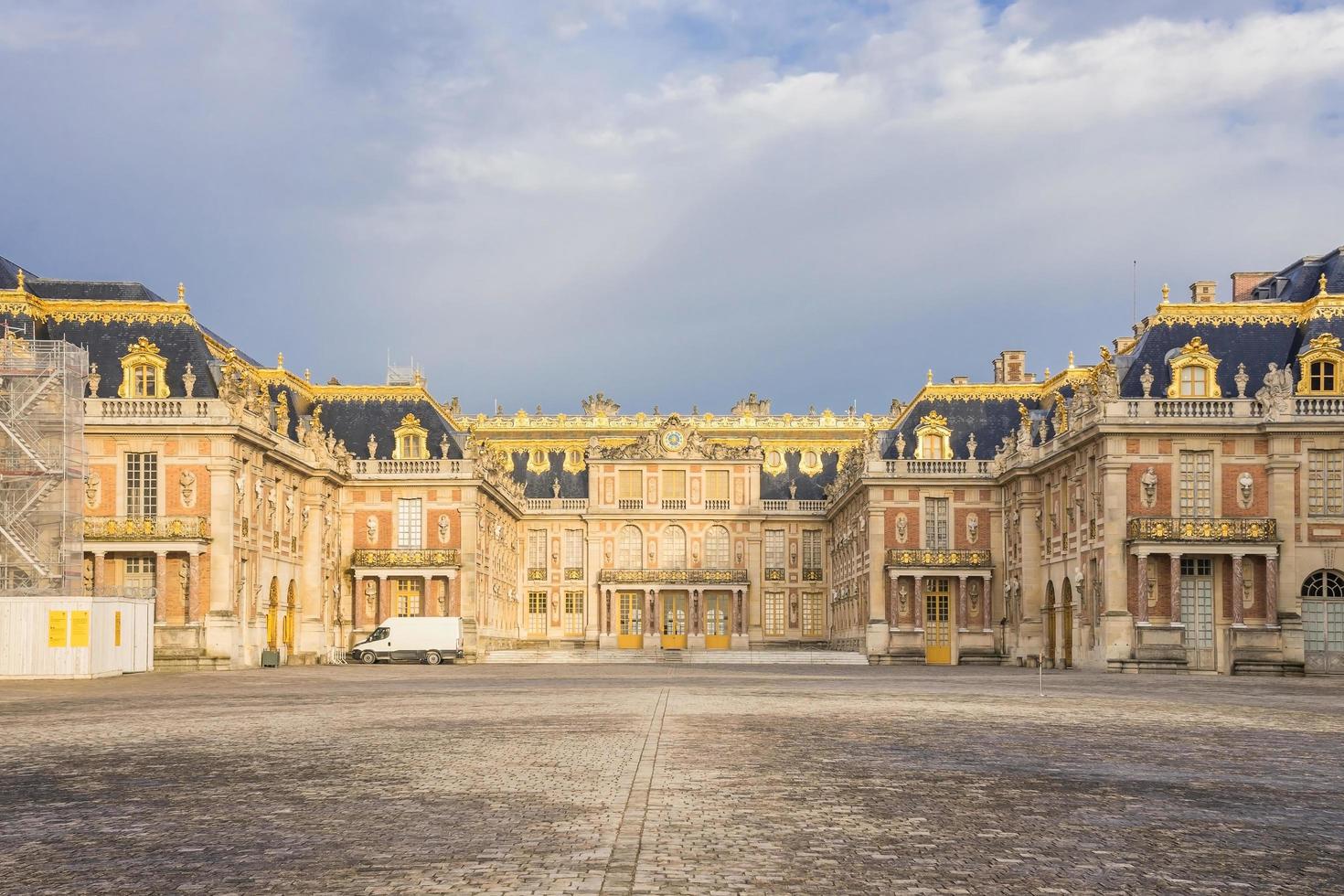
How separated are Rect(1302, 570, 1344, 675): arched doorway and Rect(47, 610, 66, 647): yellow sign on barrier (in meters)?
36.7

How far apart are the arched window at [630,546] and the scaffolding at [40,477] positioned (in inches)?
1811

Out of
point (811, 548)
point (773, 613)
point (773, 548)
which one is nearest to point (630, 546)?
point (773, 548)

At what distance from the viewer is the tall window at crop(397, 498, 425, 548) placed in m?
68.4

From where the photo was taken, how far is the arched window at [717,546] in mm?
89875

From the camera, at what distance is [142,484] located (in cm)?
4991

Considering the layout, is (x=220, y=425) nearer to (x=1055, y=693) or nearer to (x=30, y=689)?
(x=30, y=689)

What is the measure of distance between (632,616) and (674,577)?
3514 mm

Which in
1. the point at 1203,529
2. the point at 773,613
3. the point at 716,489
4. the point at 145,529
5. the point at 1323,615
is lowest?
the point at 773,613

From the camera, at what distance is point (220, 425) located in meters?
49.5

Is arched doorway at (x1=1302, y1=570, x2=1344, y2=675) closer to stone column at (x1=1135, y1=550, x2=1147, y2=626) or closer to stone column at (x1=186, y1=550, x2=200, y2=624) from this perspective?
stone column at (x1=1135, y1=550, x2=1147, y2=626)

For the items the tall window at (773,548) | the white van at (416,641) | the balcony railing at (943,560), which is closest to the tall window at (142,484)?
the white van at (416,641)

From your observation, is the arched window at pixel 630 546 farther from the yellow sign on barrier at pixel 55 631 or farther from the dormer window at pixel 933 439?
the yellow sign on barrier at pixel 55 631

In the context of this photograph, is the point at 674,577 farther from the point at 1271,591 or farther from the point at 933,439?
the point at 1271,591

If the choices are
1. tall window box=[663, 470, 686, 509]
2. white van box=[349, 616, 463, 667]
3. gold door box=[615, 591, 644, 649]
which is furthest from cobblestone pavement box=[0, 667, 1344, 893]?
tall window box=[663, 470, 686, 509]
